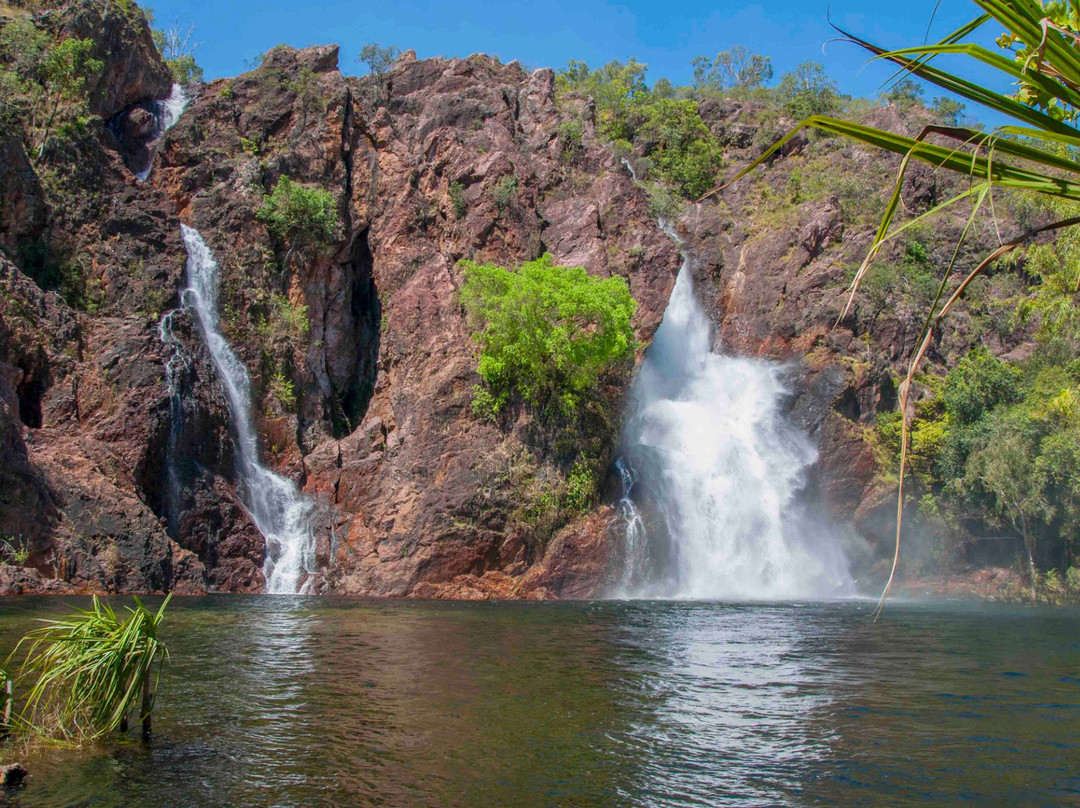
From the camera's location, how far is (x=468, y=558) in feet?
112

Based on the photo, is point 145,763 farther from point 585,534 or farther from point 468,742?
point 585,534

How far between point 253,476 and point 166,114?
22889 mm

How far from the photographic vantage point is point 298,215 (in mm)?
43344

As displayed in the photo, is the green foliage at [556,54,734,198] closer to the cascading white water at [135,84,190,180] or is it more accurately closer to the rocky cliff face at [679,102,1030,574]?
the rocky cliff face at [679,102,1030,574]

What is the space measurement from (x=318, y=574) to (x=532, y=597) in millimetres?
8914

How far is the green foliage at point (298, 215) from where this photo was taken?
42938 millimetres

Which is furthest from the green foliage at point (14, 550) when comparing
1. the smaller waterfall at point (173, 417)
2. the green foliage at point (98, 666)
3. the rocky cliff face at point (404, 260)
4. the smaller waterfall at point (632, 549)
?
the smaller waterfall at point (632, 549)

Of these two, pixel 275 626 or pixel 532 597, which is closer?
pixel 275 626

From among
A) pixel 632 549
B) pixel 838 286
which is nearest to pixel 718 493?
pixel 632 549

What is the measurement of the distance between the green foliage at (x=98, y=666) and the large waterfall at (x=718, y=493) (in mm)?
27721

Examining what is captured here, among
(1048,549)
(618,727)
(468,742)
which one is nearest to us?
(468,742)

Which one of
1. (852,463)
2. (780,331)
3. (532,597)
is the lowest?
(532,597)

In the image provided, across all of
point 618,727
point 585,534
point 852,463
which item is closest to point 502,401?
point 585,534

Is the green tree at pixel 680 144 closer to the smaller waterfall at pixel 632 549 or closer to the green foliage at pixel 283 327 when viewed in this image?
the green foliage at pixel 283 327
